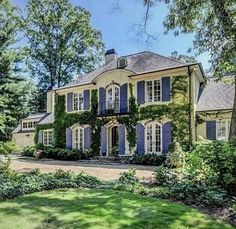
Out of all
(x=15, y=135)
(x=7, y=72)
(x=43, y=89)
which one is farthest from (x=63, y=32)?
(x=7, y=72)

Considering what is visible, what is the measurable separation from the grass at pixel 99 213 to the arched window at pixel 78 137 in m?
18.3

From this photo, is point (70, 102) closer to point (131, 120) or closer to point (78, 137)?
point (78, 137)

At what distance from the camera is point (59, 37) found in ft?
144

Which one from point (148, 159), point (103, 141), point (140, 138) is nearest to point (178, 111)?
point (140, 138)

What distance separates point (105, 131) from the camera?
81.0ft

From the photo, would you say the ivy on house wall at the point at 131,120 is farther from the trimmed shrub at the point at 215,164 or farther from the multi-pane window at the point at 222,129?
the trimmed shrub at the point at 215,164

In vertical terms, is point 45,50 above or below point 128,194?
above

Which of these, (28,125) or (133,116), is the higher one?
(133,116)

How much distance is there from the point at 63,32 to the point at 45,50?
11.2 ft

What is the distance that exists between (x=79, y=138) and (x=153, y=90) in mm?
7410

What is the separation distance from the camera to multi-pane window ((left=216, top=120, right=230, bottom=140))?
2066cm

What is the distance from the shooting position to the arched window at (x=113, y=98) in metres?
24.3

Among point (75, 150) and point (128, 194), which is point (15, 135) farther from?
point (128, 194)

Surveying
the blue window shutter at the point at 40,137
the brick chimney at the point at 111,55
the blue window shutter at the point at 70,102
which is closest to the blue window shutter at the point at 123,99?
the blue window shutter at the point at 70,102
